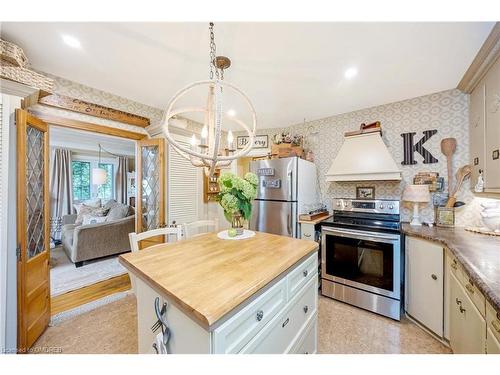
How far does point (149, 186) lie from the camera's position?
264cm

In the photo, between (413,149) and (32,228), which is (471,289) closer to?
(413,149)

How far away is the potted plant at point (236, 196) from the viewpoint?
1525 millimetres

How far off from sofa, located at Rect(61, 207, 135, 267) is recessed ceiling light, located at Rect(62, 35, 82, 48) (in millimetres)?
2881

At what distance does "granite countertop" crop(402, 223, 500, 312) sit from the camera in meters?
0.89

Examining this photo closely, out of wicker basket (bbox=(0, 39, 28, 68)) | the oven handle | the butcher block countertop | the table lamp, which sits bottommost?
the oven handle

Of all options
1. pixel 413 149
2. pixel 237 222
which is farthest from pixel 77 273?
pixel 413 149

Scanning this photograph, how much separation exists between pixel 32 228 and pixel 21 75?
1.22 metres

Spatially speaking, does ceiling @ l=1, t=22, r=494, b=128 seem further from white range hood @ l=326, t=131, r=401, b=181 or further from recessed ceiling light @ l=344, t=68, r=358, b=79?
white range hood @ l=326, t=131, r=401, b=181

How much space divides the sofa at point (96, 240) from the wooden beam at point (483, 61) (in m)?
5.03

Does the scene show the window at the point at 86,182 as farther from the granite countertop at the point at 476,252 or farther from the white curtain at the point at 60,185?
the granite countertop at the point at 476,252

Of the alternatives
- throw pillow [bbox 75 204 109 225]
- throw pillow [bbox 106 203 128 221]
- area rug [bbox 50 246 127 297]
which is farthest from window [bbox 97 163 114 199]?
area rug [bbox 50 246 127 297]

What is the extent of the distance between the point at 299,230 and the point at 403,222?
4.10 ft


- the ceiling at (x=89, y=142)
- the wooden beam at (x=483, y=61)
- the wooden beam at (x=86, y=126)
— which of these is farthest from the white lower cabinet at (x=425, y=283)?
the ceiling at (x=89, y=142)
